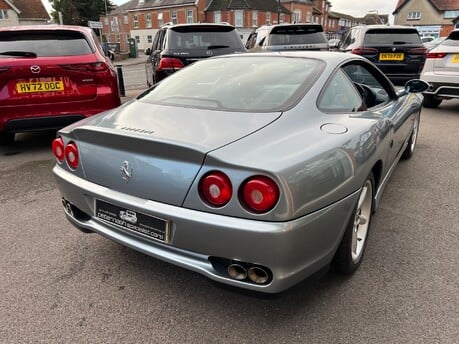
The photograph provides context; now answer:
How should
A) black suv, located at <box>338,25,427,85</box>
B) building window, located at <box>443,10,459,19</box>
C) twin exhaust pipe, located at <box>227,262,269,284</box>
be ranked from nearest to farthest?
twin exhaust pipe, located at <box>227,262,269,284</box> < black suv, located at <box>338,25,427,85</box> < building window, located at <box>443,10,459,19</box>

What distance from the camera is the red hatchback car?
4492 millimetres

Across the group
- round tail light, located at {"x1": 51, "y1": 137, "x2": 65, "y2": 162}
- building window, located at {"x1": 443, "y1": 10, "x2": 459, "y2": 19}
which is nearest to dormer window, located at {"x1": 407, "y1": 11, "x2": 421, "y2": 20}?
building window, located at {"x1": 443, "y1": 10, "x2": 459, "y2": 19}

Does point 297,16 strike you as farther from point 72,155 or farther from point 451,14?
point 72,155

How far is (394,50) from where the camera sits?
27.2 ft

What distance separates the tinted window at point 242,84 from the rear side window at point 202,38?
3740 mm

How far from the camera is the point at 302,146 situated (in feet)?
6.21

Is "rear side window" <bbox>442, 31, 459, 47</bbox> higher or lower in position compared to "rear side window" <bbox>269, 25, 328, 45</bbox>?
lower

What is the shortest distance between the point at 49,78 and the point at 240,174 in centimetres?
378

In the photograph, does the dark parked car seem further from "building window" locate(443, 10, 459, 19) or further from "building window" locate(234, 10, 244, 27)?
"building window" locate(443, 10, 459, 19)

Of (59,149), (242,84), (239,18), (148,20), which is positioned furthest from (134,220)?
(148,20)

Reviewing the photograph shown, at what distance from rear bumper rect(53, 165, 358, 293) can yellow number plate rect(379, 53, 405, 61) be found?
23.9 feet

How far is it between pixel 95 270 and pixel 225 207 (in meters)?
1.29

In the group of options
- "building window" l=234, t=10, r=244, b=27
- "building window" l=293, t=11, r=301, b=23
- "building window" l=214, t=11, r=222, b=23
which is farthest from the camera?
"building window" l=293, t=11, r=301, b=23

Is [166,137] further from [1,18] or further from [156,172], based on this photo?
[1,18]
